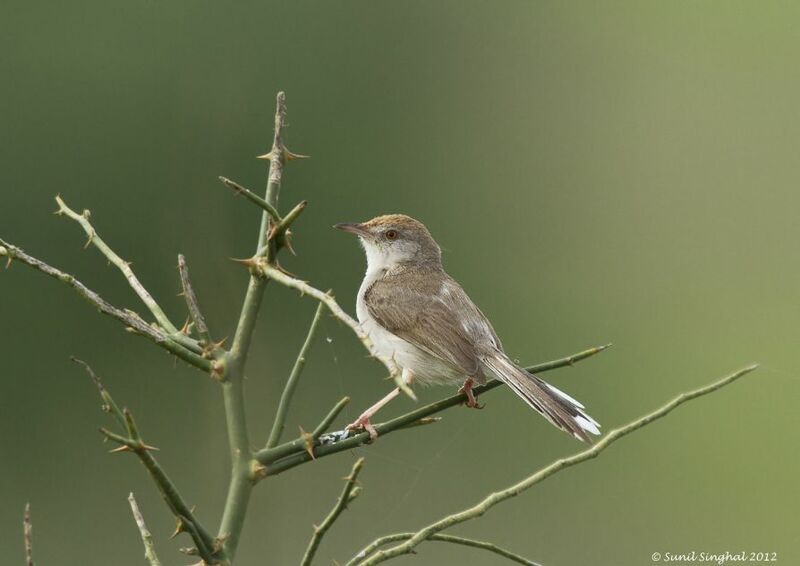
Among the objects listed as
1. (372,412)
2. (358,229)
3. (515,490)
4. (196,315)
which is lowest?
(372,412)

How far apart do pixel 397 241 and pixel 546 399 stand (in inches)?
63.6

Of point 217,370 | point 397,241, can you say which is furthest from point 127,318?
point 397,241

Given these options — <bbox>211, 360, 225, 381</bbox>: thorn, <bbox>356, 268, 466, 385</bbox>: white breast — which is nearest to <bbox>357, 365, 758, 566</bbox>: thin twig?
<bbox>211, 360, 225, 381</bbox>: thorn

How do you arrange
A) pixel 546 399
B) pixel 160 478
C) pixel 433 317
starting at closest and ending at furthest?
pixel 160 478 → pixel 546 399 → pixel 433 317

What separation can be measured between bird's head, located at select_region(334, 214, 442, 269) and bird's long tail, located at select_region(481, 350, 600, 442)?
1085mm

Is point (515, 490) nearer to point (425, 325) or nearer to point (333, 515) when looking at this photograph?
point (333, 515)

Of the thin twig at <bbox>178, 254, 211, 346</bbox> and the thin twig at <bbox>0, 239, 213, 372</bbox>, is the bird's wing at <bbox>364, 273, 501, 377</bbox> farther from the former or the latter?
the thin twig at <bbox>0, 239, 213, 372</bbox>

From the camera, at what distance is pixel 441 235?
10.3 metres

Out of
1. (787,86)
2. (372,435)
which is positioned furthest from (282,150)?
(787,86)

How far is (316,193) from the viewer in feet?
33.8

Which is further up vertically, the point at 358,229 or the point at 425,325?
the point at 358,229

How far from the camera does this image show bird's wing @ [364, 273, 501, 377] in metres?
3.78

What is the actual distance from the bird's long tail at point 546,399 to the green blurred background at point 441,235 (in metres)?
2.80

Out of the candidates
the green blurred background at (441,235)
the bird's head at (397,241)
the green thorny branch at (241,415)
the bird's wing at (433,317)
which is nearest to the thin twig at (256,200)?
the green thorny branch at (241,415)
